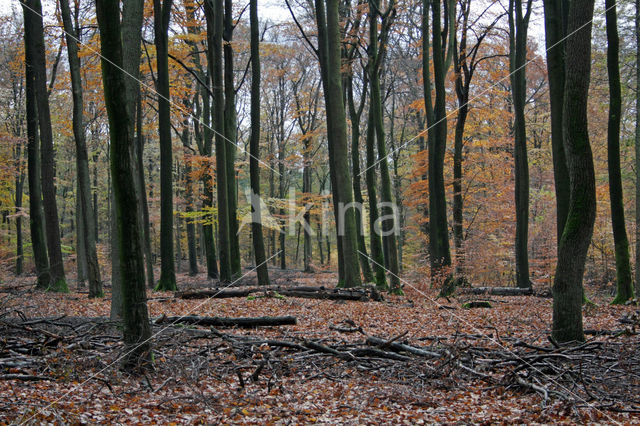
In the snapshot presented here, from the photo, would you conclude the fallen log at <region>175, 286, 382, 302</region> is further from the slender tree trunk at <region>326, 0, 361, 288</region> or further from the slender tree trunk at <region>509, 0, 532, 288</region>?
the slender tree trunk at <region>509, 0, 532, 288</region>

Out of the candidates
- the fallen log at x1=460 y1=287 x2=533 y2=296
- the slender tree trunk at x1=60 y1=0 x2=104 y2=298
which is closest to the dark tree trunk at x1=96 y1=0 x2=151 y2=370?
the slender tree trunk at x1=60 y1=0 x2=104 y2=298

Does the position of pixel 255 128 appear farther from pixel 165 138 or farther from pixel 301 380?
pixel 301 380

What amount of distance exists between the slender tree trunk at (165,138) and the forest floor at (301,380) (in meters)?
6.74

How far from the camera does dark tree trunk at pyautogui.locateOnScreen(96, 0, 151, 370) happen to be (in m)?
4.91

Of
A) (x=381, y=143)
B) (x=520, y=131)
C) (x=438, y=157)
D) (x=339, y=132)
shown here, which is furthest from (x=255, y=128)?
(x=520, y=131)

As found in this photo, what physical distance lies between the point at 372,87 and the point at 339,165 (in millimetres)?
3579

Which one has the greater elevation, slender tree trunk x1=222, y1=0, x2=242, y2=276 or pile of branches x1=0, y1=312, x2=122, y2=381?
slender tree trunk x1=222, y1=0, x2=242, y2=276

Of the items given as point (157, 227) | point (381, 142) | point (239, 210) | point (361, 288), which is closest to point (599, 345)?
point (361, 288)

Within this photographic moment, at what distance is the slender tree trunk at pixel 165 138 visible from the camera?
13.5 meters

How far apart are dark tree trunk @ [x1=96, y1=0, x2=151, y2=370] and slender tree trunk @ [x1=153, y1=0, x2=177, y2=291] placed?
8.79 metres

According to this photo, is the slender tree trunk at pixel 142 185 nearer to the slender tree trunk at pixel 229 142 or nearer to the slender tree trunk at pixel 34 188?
the slender tree trunk at pixel 229 142

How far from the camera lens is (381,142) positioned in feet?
47.3

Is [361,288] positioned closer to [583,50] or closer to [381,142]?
[381,142]

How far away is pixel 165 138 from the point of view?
45.8 ft
